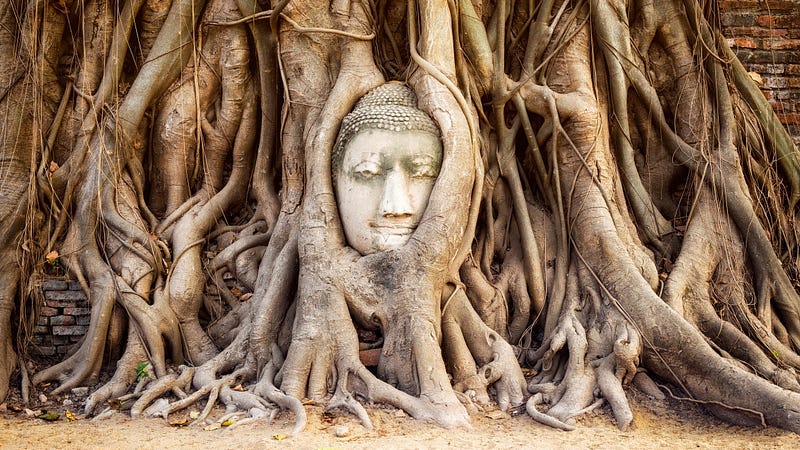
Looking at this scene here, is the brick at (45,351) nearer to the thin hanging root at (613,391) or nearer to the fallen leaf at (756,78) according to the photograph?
the thin hanging root at (613,391)

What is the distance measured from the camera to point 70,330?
159 inches

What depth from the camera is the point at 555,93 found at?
4.16 meters

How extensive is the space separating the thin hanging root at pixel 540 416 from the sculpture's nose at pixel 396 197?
1057 mm

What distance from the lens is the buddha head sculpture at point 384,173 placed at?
142 inches

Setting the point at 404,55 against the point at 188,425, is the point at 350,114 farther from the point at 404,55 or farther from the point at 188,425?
the point at 188,425

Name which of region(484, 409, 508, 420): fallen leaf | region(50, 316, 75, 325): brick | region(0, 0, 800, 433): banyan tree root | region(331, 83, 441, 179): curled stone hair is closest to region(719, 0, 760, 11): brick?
region(0, 0, 800, 433): banyan tree root

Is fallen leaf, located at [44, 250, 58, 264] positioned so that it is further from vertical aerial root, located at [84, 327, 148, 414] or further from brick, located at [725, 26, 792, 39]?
brick, located at [725, 26, 792, 39]

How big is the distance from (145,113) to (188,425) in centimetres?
206

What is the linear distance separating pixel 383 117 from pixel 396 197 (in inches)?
17.5

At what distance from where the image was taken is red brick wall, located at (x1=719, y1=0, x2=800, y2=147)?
5.08 m

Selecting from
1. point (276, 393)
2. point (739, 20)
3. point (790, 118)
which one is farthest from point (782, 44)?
point (276, 393)

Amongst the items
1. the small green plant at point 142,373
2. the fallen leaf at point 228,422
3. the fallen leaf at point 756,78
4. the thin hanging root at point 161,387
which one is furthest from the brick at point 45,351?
the fallen leaf at point 756,78

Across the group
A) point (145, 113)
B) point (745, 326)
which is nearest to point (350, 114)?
point (145, 113)

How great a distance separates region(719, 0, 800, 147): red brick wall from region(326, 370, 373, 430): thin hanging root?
145 inches
